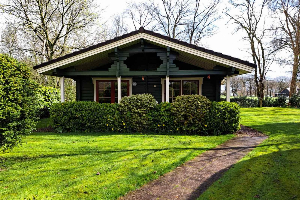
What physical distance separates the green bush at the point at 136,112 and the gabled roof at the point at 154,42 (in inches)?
97.4

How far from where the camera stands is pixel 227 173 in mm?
3746

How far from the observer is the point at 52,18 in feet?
51.8

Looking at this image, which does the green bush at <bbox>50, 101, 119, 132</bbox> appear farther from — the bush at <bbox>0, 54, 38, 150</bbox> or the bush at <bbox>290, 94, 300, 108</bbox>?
the bush at <bbox>290, 94, 300, 108</bbox>

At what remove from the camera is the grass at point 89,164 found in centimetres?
303

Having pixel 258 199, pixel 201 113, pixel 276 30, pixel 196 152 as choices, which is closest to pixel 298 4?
pixel 276 30

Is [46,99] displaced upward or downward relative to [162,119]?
upward

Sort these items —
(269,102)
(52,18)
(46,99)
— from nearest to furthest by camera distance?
(46,99)
(52,18)
(269,102)

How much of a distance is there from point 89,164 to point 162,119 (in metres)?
3.82

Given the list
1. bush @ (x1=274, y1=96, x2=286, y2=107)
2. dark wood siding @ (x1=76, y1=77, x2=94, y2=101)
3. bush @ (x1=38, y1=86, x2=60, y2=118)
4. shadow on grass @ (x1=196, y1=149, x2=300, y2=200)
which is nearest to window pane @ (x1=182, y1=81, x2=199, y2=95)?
dark wood siding @ (x1=76, y1=77, x2=94, y2=101)

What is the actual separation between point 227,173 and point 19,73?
183 inches

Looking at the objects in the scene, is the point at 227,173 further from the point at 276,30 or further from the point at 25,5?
the point at 276,30

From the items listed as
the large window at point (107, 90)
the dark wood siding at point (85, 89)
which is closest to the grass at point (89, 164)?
the large window at point (107, 90)

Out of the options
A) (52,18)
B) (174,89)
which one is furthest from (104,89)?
(52,18)

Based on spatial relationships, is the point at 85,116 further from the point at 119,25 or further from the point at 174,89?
the point at 119,25
